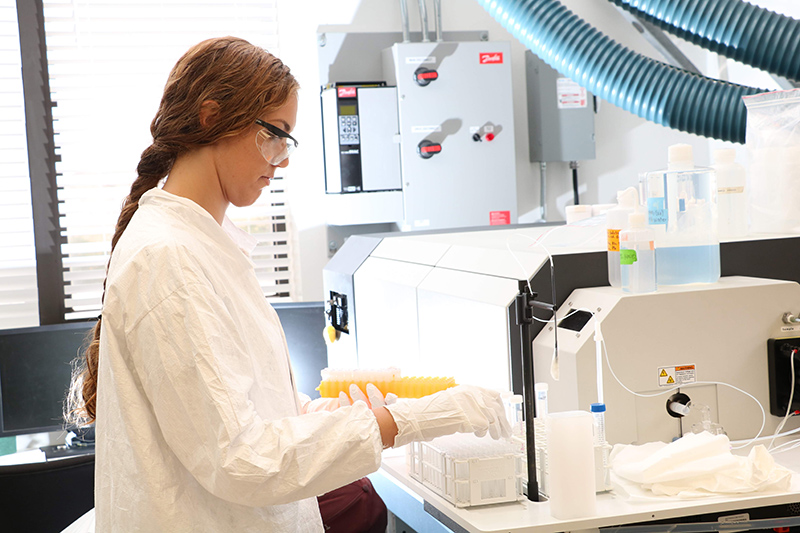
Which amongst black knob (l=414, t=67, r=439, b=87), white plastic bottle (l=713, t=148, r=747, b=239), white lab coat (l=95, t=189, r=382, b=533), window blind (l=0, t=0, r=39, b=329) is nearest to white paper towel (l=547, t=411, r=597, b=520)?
white lab coat (l=95, t=189, r=382, b=533)

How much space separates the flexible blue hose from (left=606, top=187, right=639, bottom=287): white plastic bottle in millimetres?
1021

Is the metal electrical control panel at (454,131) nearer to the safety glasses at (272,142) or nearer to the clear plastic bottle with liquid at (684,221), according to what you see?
the clear plastic bottle with liquid at (684,221)

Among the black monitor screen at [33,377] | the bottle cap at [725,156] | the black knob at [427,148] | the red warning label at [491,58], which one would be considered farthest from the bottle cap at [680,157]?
the black monitor screen at [33,377]

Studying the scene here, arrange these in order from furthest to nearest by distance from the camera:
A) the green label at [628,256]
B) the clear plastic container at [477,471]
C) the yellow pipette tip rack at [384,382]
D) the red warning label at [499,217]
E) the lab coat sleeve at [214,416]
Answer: the red warning label at [499,217] → the yellow pipette tip rack at [384,382] → the green label at [628,256] → the clear plastic container at [477,471] → the lab coat sleeve at [214,416]

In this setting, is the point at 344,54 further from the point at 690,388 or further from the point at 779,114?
the point at 690,388

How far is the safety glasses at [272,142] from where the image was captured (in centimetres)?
104

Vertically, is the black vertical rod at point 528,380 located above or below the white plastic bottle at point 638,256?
below

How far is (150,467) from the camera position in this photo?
0.92 meters

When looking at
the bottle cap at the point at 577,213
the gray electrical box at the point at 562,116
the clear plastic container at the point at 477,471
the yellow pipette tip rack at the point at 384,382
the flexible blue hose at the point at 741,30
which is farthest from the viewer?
the gray electrical box at the point at 562,116

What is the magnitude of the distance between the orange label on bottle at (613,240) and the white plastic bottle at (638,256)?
16mm

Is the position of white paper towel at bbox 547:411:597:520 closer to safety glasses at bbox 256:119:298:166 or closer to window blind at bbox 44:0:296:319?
safety glasses at bbox 256:119:298:166

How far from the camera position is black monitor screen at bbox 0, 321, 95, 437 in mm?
2764

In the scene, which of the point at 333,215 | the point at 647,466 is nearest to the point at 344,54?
the point at 333,215

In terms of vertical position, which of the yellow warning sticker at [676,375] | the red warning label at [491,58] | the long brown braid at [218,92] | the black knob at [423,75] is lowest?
the yellow warning sticker at [676,375]
